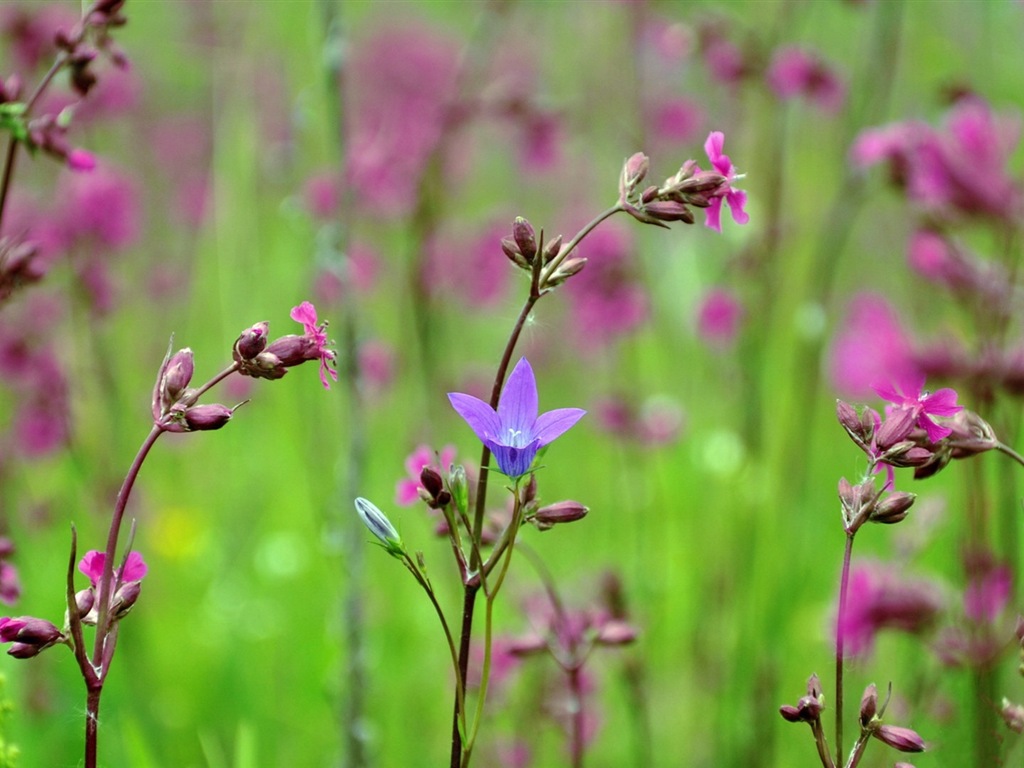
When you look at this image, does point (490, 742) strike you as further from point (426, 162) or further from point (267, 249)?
point (267, 249)

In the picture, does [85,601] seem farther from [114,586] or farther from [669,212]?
[669,212]

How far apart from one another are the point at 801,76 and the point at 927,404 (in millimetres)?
1850

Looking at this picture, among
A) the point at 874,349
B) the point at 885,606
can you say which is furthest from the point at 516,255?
the point at 874,349

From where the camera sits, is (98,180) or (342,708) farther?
(98,180)

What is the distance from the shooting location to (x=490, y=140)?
659cm

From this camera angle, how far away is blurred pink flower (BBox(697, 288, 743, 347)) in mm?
3277

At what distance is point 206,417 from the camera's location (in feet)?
3.36

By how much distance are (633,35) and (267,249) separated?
2117mm

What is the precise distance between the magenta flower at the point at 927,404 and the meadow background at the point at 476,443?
936mm

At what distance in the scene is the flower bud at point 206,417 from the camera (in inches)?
39.9

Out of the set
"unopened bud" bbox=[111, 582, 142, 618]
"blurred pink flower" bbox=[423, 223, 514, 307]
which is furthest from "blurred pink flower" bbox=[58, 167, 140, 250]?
"unopened bud" bbox=[111, 582, 142, 618]

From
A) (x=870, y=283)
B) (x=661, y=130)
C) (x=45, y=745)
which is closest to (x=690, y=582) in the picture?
(x=661, y=130)

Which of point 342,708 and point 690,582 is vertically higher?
point 342,708

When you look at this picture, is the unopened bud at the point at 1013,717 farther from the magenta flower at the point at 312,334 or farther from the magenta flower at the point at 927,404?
the magenta flower at the point at 312,334
